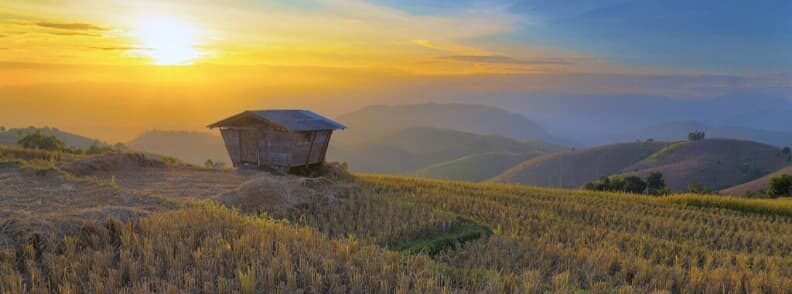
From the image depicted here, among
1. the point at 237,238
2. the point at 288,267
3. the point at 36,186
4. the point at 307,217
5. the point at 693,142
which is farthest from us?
the point at 693,142

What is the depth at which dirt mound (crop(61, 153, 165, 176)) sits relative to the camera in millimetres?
17431

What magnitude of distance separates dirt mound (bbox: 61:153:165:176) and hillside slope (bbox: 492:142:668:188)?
122 m

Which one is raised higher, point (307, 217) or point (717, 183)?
point (307, 217)

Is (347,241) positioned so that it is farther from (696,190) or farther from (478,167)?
(478,167)

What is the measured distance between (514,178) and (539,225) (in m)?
136

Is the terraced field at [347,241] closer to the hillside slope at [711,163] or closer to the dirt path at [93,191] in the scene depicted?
the dirt path at [93,191]

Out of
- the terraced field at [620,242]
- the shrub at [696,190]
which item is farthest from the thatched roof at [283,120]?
the shrub at [696,190]

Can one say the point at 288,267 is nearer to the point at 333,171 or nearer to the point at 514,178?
the point at 333,171

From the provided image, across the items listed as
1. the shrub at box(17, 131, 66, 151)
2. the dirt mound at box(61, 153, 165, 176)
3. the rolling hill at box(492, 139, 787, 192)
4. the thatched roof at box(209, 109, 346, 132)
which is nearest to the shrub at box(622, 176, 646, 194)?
the thatched roof at box(209, 109, 346, 132)

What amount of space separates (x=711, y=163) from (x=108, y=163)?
127m

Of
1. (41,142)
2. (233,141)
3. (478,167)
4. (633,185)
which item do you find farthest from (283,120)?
(478,167)

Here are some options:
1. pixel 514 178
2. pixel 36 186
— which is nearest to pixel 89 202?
pixel 36 186

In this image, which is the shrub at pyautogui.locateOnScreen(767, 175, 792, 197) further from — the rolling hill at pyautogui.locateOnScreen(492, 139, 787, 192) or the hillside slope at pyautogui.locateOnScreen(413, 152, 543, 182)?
the hillside slope at pyautogui.locateOnScreen(413, 152, 543, 182)

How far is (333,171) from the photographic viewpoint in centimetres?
2212
